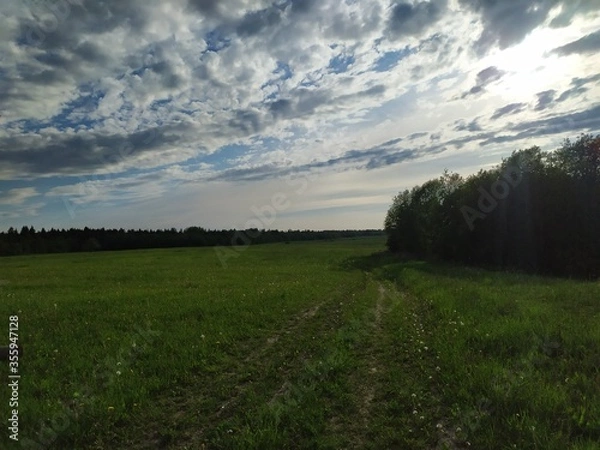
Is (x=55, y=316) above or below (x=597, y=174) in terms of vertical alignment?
below

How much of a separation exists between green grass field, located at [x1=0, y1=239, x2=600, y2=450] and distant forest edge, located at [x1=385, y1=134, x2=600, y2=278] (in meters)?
18.3

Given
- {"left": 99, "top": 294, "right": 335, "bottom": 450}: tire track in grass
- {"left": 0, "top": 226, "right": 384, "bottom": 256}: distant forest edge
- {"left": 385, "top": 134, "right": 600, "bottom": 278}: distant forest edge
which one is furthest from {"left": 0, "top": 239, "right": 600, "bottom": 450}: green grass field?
{"left": 0, "top": 226, "right": 384, "bottom": 256}: distant forest edge

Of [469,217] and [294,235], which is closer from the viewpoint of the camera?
[469,217]

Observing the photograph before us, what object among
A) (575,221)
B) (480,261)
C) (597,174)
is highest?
(597,174)

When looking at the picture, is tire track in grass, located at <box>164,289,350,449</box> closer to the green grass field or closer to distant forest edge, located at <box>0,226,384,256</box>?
the green grass field

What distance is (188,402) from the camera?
288 inches

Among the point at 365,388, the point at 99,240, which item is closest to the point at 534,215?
the point at 365,388

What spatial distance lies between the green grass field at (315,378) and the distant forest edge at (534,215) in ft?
60.2

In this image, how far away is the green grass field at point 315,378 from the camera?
5988mm

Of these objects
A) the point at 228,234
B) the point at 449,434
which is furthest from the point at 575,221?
the point at 228,234

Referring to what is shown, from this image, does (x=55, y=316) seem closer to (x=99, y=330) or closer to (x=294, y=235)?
(x=99, y=330)

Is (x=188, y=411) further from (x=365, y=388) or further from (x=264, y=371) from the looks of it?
(x=365, y=388)

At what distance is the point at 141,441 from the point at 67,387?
115 inches

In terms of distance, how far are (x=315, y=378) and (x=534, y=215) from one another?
31.5 meters
